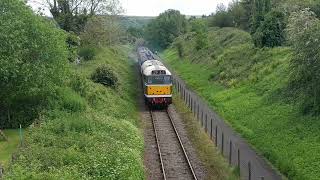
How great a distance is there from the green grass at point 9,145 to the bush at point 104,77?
13.2 meters

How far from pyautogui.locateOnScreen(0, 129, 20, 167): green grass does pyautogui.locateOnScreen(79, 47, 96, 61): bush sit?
91.8 feet

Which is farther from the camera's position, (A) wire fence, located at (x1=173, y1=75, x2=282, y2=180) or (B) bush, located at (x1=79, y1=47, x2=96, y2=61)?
(B) bush, located at (x1=79, y1=47, x2=96, y2=61)

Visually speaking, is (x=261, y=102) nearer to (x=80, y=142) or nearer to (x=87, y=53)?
(x=80, y=142)

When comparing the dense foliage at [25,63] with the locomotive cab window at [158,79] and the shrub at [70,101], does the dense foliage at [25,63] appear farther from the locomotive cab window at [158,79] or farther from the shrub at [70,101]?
the locomotive cab window at [158,79]

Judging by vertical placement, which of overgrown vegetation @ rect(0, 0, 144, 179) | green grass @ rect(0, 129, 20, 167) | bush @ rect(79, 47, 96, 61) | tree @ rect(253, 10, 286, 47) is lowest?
green grass @ rect(0, 129, 20, 167)

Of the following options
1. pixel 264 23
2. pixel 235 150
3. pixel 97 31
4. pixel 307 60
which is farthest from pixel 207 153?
pixel 97 31

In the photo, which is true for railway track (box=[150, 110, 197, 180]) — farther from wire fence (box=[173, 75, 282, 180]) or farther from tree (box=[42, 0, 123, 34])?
tree (box=[42, 0, 123, 34])

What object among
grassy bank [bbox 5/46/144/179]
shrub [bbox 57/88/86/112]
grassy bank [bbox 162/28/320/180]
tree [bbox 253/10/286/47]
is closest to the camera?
grassy bank [bbox 5/46/144/179]

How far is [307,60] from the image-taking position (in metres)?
24.5

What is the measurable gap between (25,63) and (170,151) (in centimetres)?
902

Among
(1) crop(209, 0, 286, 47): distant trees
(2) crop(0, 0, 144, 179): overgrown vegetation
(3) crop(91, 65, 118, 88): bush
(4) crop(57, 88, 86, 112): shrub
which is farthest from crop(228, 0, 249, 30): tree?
(4) crop(57, 88, 86, 112): shrub

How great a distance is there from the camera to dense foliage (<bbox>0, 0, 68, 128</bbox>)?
23.7m

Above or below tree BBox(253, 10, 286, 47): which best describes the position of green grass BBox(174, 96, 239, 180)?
below

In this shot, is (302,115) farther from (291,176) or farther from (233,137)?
(291,176)
